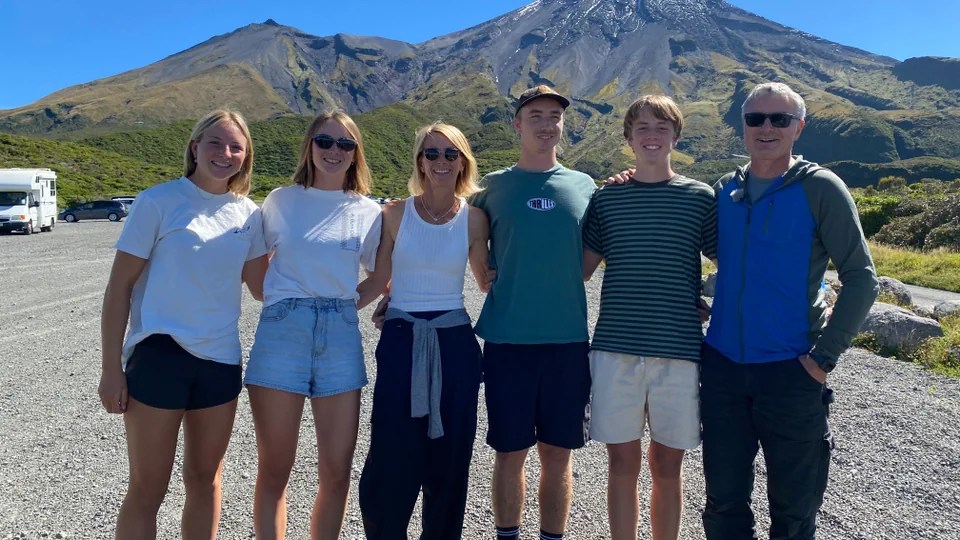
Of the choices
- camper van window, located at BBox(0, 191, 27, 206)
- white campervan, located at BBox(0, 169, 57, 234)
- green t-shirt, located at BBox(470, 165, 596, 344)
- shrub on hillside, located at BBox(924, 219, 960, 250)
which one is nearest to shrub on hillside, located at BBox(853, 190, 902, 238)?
shrub on hillside, located at BBox(924, 219, 960, 250)

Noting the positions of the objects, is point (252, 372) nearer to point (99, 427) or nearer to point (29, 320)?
point (99, 427)

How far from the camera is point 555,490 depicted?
315 centimetres

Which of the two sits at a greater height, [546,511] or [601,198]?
[601,198]

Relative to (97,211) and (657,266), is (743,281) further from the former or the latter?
(97,211)

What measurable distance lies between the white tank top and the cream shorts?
0.81 metres

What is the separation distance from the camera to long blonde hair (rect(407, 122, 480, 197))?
10.1 ft

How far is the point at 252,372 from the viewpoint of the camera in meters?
2.77

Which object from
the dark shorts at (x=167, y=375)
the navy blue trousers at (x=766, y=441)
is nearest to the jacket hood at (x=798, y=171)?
the navy blue trousers at (x=766, y=441)

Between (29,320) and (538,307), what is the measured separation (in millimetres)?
10046

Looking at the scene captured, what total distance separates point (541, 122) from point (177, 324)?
1.96 m

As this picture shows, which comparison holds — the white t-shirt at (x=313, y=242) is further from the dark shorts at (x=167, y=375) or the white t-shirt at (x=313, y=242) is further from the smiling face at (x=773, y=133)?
the smiling face at (x=773, y=133)

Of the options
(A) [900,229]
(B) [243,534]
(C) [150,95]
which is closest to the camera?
(B) [243,534]

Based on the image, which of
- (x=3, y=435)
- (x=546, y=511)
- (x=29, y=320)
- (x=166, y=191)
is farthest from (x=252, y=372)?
(x=29, y=320)

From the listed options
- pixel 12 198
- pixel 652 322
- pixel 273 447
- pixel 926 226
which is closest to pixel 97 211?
pixel 12 198
